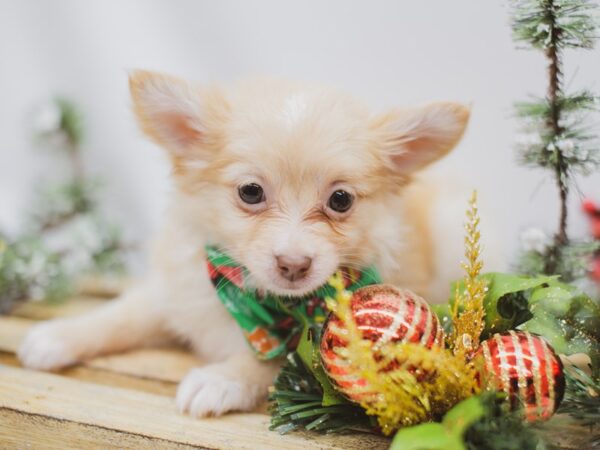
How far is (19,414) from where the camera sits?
1.63 meters

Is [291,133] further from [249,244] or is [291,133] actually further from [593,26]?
[593,26]

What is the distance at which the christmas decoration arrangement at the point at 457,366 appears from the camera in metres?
1.30

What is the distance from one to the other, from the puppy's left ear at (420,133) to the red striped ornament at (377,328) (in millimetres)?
541

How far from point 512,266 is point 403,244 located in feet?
1.05

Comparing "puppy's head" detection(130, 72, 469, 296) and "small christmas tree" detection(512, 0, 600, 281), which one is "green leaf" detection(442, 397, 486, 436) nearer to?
"puppy's head" detection(130, 72, 469, 296)

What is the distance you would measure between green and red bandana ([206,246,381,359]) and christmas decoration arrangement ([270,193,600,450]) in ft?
0.69

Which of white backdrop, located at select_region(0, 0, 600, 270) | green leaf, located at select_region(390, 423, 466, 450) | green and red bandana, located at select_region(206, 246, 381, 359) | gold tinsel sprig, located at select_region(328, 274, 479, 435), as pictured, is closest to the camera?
green leaf, located at select_region(390, 423, 466, 450)

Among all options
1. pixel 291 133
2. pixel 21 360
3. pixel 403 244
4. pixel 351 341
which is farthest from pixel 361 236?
pixel 21 360

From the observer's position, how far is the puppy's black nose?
1618 mm

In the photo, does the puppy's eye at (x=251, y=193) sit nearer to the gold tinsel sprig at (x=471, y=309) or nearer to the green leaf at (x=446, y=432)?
the gold tinsel sprig at (x=471, y=309)

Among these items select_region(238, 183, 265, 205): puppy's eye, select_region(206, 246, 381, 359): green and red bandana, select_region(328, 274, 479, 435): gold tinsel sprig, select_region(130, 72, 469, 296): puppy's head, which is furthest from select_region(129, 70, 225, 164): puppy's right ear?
select_region(328, 274, 479, 435): gold tinsel sprig

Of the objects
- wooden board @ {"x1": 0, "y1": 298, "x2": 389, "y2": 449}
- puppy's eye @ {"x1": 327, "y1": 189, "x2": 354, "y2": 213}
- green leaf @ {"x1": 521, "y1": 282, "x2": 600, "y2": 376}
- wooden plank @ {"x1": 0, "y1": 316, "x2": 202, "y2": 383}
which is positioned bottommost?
wooden plank @ {"x1": 0, "y1": 316, "x2": 202, "y2": 383}

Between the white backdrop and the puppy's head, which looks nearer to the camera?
the puppy's head

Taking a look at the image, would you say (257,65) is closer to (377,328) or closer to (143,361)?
(143,361)
